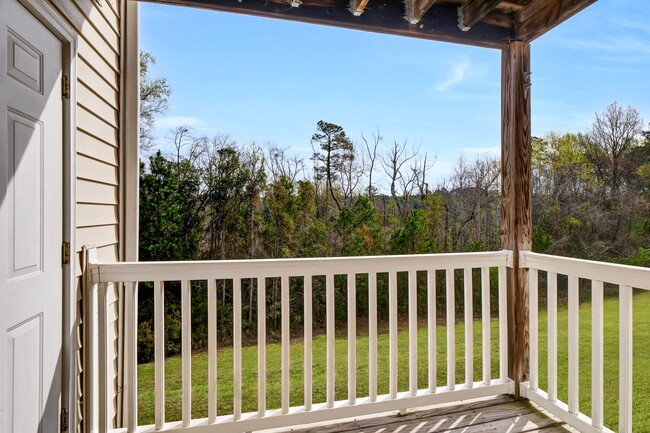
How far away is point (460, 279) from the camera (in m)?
3.35

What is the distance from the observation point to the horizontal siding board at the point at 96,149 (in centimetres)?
192

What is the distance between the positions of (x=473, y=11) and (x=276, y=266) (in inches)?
81.2

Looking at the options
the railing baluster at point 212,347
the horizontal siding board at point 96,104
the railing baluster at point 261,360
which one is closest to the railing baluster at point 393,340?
the railing baluster at point 261,360

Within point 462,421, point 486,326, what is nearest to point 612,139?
point 486,326

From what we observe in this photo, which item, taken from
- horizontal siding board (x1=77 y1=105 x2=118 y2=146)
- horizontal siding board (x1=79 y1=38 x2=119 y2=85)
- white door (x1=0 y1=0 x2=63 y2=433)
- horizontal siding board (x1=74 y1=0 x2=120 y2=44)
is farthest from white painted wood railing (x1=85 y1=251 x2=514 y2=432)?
horizontal siding board (x1=74 y1=0 x2=120 y2=44)

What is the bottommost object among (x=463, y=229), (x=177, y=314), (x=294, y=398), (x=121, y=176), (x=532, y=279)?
(x=294, y=398)

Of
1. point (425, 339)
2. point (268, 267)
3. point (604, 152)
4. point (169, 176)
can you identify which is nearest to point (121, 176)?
point (169, 176)

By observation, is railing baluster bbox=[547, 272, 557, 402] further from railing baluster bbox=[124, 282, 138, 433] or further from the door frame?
the door frame

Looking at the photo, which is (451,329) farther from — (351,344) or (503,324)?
(351,344)

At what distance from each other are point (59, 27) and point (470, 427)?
3053 millimetres

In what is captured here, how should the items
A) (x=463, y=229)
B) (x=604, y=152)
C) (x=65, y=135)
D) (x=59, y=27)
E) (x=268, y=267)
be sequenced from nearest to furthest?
1. (x=59, y=27)
2. (x=65, y=135)
3. (x=268, y=267)
4. (x=604, y=152)
5. (x=463, y=229)

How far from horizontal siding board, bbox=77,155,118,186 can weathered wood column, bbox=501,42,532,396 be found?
2.69m

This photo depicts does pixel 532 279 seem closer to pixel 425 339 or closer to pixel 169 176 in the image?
pixel 425 339

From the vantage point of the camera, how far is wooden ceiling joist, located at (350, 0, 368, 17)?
2.22 metres
